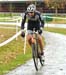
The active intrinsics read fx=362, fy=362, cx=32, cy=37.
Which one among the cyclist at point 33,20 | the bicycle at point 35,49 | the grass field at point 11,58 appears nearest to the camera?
the cyclist at point 33,20

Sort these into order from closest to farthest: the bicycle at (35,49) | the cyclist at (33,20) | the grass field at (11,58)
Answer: the cyclist at (33,20), the bicycle at (35,49), the grass field at (11,58)

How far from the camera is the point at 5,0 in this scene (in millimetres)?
76250

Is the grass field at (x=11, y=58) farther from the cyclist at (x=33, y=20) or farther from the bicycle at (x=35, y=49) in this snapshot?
the cyclist at (x=33, y=20)

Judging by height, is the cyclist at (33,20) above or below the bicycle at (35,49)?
above

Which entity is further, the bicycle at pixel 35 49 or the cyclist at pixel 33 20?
the bicycle at pixel 35 49

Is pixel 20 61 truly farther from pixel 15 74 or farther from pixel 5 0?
pixel 5 0

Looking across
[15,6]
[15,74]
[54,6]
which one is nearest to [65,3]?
[54,6]

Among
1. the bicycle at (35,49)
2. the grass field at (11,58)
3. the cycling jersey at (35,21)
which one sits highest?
the cycling jersey at (35,21)

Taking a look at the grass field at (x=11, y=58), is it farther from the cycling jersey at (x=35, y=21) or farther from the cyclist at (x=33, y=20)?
the cycling jersey at (x=35, y=21)

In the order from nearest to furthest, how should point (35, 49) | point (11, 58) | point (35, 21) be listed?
1. point (35, 49)
2. point (35, 21)
3. point (11, 58)

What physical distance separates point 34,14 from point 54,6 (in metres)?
53.4

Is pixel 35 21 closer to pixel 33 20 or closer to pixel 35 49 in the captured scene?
pixel 33 20

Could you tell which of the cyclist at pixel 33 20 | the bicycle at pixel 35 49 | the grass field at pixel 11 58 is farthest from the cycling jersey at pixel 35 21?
the grass field at pixel 11 58

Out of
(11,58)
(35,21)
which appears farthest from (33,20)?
(11,58)
